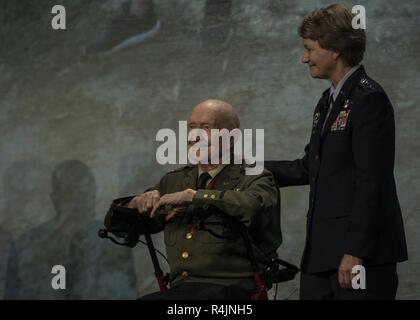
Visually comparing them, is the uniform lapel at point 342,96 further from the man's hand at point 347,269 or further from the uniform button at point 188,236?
the uniform button at point 188,236

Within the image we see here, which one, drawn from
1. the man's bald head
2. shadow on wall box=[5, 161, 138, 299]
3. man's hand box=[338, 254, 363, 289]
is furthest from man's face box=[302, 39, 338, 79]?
shadow on wall box=[5, 161, 138, 299]

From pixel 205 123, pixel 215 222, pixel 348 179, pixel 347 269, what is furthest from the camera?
pixel 205 123

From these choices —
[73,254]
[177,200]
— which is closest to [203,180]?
[177,200]

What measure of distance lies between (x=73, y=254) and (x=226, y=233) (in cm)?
200

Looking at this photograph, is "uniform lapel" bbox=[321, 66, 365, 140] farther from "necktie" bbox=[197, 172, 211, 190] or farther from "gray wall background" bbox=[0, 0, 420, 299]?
"gray wall background" bbox=[0, 0, 420, 299]

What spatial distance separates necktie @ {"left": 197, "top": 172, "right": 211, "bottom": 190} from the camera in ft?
10.2

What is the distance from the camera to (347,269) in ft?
8.45

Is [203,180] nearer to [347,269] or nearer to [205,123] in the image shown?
[205,123]

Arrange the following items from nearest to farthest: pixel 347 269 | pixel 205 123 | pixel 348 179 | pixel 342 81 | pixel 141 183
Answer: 1. pixel 347 269
2. pixel 348 179
3. pixel 342 81
4. pixel 205 123
5. pixel 141 183

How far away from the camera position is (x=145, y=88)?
183 inches

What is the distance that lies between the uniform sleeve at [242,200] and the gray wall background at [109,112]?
5.07 ft

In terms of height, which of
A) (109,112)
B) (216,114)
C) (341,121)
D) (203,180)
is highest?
(109,112)
